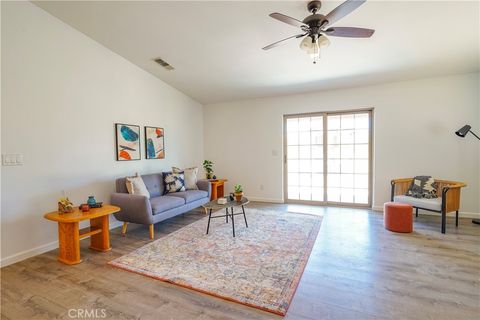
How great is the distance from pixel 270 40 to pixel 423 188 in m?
3.47

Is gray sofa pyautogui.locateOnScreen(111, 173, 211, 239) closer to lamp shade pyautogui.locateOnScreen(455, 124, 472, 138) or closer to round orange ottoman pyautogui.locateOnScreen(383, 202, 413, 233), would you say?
round orange ottoman pyautogui.locateOnScreen(383, 202, 413, 233)

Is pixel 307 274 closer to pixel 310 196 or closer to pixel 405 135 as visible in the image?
pixel 310 196

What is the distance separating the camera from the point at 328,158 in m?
4.99

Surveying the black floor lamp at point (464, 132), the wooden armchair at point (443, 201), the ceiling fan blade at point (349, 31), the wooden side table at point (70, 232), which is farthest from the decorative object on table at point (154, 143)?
the black floor lamp at point (464, 132)

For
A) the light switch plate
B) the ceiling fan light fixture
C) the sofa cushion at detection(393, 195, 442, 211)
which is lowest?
the sofa cushion at detection(393, 195, 442, 211)

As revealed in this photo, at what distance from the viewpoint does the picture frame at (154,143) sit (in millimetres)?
4398

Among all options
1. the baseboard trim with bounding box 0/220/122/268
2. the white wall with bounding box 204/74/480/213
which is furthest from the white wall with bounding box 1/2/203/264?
the white wall with bounding box 204/74/480/213

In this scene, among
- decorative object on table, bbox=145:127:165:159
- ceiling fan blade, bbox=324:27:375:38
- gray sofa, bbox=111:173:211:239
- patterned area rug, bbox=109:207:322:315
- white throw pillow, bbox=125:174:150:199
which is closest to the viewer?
patterned area rug, bbox=109:207:322:315

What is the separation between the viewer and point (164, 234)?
11.2ft

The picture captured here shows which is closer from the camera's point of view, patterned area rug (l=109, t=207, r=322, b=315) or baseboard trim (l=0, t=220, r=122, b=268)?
patterned area rug (l=109, t=207, r=322, b=315)

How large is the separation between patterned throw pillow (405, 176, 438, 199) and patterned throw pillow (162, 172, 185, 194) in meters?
4.11

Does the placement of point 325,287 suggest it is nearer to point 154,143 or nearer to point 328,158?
point 328,158

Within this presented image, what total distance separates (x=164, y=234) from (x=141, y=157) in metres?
1.64

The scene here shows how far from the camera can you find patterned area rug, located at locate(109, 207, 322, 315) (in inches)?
78.4
